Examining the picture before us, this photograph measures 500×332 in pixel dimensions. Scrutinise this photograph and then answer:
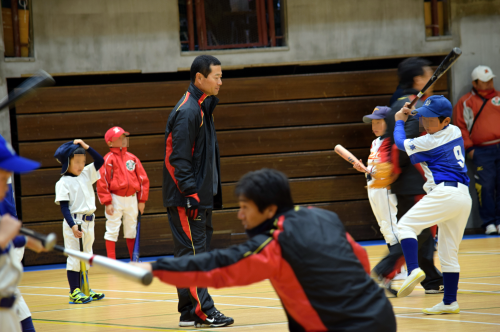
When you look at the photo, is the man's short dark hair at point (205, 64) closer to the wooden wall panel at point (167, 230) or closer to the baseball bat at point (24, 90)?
the baseball bat at point (24, 90)

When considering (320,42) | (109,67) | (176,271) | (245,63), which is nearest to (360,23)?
(320,42)

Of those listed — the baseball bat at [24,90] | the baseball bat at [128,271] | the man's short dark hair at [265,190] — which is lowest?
the baseball bat at [128,271]

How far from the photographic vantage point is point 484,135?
9.67 meters

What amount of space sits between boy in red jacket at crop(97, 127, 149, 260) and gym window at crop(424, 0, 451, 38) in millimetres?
5619

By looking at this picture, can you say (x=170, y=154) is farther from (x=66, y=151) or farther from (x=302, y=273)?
(x=302, y=273)

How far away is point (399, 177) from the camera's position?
16.8 ft

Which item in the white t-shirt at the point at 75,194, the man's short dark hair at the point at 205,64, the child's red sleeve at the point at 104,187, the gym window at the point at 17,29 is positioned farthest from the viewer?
the gym window at the point at 17,29

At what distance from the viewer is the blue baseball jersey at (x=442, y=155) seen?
4441 mm

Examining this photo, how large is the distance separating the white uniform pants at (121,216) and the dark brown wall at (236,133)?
0.94m

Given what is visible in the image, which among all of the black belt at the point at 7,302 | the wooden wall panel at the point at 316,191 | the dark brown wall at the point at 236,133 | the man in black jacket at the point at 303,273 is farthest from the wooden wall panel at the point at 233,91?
the man in black jacket at the point at 303,273

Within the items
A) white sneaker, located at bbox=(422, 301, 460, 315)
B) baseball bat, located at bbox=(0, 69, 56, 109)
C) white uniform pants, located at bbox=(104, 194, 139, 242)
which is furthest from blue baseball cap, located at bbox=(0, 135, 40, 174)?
white uniform pants, located at bbox=(104, 194, 139, 242)

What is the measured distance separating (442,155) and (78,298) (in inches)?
153

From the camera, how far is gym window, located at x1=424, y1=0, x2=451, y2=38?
9.92m

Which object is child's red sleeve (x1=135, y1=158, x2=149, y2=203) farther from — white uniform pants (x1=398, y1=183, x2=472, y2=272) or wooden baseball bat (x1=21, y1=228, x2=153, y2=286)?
wooden baseball bat (x1=21, y1=228, x2=153, y2=286)
